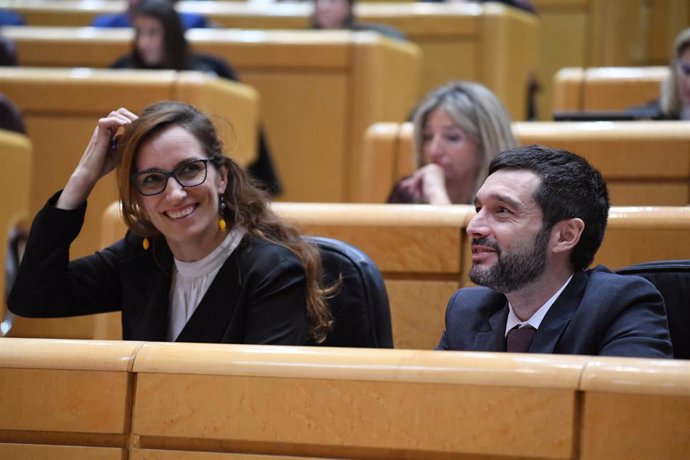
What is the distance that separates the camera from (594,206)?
1192mm

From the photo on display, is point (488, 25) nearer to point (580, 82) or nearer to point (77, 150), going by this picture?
point (580, 82)

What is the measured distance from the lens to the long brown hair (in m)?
1.31

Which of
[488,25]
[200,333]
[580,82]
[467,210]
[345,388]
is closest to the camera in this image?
[345,388]

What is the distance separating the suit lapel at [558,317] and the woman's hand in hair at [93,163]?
52cm

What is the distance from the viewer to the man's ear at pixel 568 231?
1.18m

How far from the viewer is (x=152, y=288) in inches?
53.4

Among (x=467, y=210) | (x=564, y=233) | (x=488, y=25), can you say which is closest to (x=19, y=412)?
(x=564, y=233)

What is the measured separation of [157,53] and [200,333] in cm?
147

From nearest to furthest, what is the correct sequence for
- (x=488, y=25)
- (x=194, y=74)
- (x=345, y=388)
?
1. (x=345, y=388)
2. (x=194, y=74)
3. (x=488, y=25)

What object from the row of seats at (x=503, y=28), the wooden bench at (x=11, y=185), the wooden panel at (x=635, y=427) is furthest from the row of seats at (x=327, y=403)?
the row of seats at (x=503, y=28)

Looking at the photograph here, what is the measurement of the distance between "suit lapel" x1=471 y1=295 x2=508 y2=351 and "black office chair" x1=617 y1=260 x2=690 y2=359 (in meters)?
0.15

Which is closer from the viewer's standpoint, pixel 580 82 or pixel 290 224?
pixel 290 224

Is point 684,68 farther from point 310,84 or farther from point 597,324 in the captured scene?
point 597,324

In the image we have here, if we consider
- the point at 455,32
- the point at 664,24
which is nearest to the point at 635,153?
the point at 455,32
